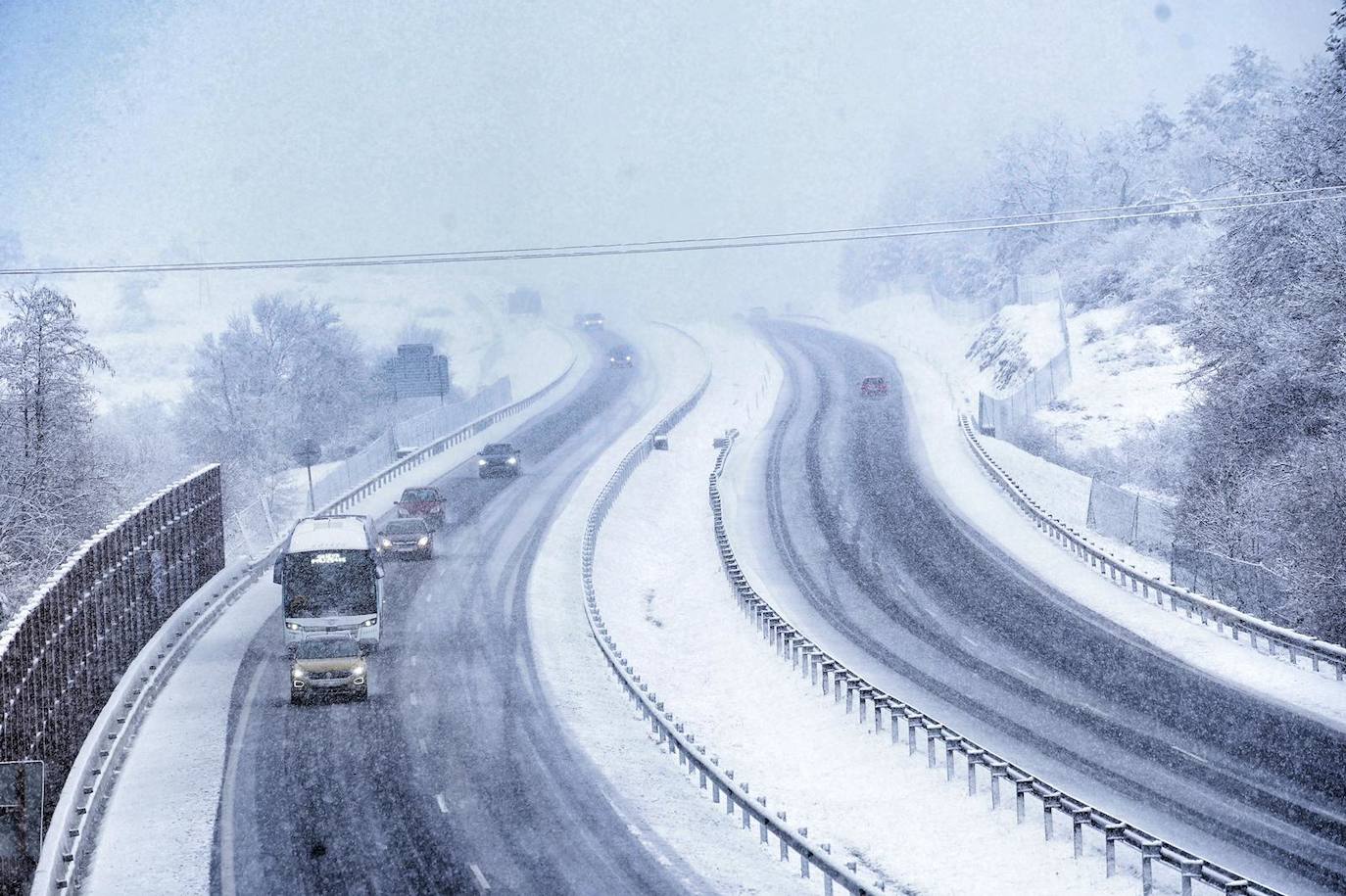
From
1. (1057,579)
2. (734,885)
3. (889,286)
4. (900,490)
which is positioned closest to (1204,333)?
(900,490)

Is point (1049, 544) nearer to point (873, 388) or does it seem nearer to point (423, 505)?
point (423, 505)

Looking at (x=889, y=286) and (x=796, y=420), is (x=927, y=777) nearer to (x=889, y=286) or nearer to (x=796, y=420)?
(x=796, y=420)

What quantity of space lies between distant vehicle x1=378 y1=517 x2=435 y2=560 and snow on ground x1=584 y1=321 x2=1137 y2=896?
5.69 meters

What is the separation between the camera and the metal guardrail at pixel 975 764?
16562 millimetres

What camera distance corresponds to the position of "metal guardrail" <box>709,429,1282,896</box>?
16562 mm

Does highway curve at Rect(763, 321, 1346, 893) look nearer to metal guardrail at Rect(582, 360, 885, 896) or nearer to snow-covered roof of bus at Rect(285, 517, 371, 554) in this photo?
metal guardrail at Rect(582, 360, 885, 896)

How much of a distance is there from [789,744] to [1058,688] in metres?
6.09

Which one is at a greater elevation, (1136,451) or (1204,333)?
(1204,333)

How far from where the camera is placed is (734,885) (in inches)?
689

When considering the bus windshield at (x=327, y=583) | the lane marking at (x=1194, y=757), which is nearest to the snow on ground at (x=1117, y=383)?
the lane marking at (x=1194, y=757)

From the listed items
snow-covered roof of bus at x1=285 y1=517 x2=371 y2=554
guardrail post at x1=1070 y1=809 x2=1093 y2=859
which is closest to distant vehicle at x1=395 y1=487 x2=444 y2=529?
snow-covered roof of bus at x1=285 y1=517 x2=371 y2=554

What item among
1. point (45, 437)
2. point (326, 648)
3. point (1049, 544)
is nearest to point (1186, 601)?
point (1049, 544)

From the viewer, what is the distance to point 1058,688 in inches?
1049

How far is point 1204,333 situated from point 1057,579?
15.7 meters
